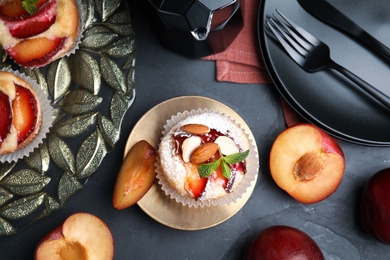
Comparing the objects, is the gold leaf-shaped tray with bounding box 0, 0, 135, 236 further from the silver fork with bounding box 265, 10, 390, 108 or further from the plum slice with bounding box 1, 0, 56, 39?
the silver fork with bounding box 265, 10, 390, 108

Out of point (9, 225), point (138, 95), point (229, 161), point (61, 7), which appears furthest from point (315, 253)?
point (61, 7)

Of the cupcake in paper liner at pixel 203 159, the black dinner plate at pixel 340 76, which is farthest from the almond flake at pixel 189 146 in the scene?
the black dinner plate at pixel 340 76

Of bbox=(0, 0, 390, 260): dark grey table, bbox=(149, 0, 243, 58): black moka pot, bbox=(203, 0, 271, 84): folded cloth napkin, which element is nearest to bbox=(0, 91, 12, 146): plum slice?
bbox=(0, 0, 390, 260): dark grey table

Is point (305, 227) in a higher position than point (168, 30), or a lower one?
lower

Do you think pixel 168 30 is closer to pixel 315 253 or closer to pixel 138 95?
pixel 138 95

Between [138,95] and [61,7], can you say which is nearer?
[61,7]

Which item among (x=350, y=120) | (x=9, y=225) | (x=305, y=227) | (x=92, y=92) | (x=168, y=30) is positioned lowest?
(x=305, y=227)
